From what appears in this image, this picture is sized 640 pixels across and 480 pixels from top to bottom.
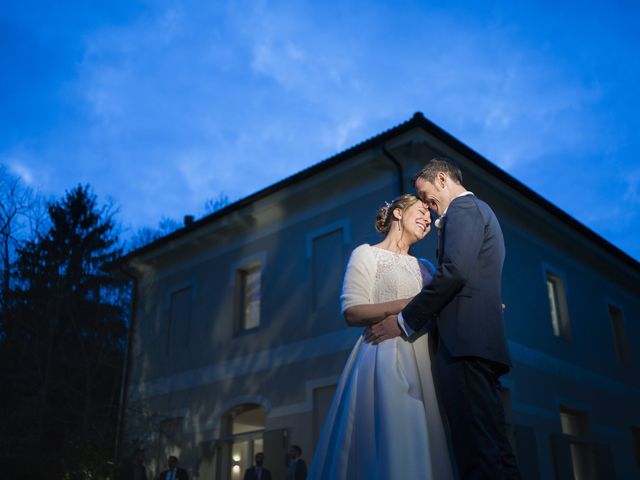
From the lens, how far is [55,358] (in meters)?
16.8

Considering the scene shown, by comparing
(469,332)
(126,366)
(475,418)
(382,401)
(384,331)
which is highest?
(126,366)

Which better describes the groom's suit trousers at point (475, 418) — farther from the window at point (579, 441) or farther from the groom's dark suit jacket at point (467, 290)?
the window at point (579, 441)

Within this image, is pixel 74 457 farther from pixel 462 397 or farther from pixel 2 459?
pixel 462 397

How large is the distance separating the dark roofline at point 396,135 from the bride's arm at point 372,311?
7677mm

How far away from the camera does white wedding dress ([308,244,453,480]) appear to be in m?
2.38

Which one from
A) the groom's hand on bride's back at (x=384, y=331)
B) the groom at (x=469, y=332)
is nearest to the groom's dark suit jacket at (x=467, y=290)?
the groom at (x=469, y=332)

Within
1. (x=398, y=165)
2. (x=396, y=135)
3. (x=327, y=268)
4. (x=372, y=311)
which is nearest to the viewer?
(x=372, y=311)

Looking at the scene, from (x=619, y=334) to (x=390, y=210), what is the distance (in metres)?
14.1

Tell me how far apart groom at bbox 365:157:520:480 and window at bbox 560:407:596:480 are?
10249 millimetres

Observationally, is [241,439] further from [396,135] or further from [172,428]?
[396,135]

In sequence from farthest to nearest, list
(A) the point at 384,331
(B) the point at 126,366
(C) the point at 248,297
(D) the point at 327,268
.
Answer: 1. (B) the point at 126,366
2. (C) the point at 248,297
3. (D) the point at 327,268
4. (A) the point at 384,331

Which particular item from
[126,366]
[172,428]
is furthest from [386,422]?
[126,366]

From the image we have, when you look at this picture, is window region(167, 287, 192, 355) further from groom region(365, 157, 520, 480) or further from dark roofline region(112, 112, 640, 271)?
groom region(365, 157, 520, 480)

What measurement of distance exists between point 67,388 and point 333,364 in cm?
974
